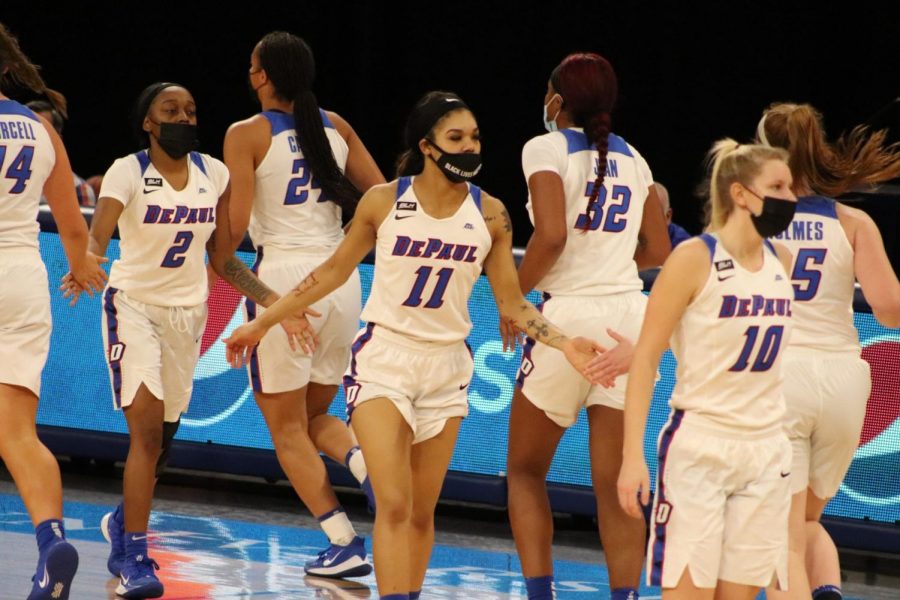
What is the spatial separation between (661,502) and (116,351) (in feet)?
8.39

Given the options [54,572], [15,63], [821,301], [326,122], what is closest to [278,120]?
[326,122]

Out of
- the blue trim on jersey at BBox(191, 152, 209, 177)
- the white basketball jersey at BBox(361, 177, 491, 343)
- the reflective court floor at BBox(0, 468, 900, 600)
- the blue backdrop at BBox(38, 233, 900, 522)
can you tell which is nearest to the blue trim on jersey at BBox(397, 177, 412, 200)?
the white basketball jersey at BBox(361, 177, 491, 343)

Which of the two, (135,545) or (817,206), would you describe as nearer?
(817,206)

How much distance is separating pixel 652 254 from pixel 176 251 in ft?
6.14

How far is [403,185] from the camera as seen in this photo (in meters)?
5.09

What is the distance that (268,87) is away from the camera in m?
6.48

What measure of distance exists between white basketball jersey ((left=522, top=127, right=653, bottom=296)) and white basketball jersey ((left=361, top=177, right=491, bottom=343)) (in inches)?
18.0

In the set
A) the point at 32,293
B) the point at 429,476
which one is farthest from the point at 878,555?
the point at 32,293

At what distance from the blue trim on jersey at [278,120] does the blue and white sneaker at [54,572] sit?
6.93ft

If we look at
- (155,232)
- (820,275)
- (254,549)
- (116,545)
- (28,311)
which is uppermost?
(820,275)

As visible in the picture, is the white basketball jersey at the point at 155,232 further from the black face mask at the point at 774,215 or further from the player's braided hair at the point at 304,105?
the black face mask at the point at 774,215

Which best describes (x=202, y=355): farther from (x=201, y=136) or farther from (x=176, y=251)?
(x=201, y=136)

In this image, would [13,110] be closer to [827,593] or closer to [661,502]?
[661,502]

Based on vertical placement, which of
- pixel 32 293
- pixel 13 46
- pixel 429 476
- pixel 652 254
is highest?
pixel 13 46
